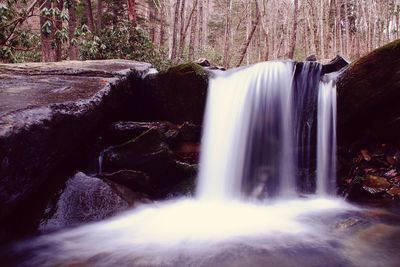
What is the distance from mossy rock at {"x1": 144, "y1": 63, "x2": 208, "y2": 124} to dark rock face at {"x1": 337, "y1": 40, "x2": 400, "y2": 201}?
103 inches

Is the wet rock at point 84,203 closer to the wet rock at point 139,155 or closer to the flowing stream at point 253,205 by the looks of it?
the flowing stream at point 253,205

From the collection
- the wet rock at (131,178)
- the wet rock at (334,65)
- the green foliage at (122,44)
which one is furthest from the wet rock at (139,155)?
the green foliage at (122,44)

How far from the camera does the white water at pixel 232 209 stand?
13.2ft

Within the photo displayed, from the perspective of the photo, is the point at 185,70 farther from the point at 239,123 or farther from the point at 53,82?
the point at 53,82

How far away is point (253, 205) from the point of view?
238 inches

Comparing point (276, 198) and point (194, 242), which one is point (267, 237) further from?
point (276, 198)

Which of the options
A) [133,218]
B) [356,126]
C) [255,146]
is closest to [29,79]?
[133,218]

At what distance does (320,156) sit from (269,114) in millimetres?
1191

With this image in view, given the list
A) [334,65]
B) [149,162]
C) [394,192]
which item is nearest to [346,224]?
[394,192]

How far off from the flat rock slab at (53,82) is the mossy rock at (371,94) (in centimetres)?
415

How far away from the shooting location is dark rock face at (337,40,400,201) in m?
5.73

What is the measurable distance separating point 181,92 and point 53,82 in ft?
7.83

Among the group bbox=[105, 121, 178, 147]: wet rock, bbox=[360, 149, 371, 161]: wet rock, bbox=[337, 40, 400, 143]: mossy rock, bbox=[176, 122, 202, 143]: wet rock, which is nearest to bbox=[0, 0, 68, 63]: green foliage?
bbox=[105, 121, 178, 147]: wet rock

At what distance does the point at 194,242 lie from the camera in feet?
14.1
